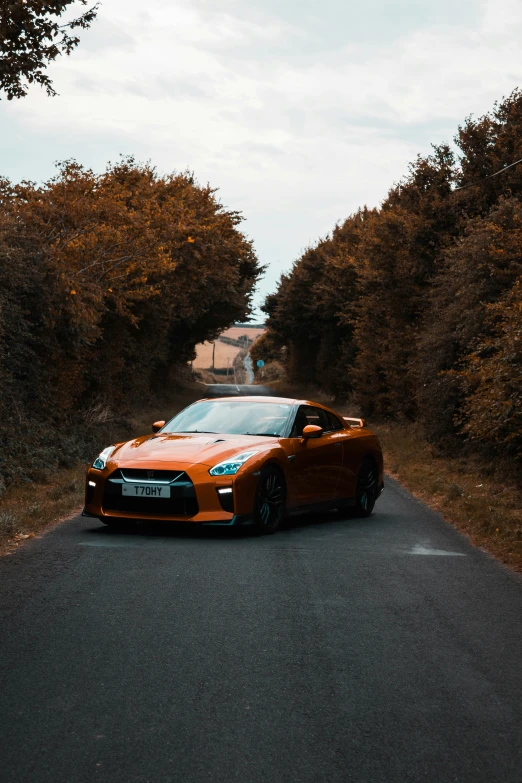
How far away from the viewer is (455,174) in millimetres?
29156

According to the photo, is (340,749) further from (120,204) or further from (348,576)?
(120,204)

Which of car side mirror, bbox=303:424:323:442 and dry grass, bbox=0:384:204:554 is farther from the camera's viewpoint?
car side mirror, bbox=303:424:323:442

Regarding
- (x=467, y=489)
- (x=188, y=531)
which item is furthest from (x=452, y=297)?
(x=188, y=531)

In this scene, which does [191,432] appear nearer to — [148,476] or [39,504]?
[148,476]

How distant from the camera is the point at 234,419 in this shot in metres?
11.9

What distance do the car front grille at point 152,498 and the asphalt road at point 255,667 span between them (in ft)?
2.35

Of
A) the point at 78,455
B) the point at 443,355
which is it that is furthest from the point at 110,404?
the point at 443,355

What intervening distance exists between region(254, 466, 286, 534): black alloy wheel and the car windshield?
785 mm

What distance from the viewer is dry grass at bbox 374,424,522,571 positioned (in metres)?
11.1

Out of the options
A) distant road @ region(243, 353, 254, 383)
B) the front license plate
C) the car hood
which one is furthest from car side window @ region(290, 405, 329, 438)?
distant road @ region(243, 353, 254, 383)

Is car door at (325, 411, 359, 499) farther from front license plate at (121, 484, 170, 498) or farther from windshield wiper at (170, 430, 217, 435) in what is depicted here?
front license plate at (121, 484, 170, 498)

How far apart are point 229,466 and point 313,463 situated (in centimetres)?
178

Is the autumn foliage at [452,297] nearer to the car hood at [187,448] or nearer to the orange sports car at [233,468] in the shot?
the orange sports car at [233,468]

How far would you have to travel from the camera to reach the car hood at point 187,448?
10531 mm
